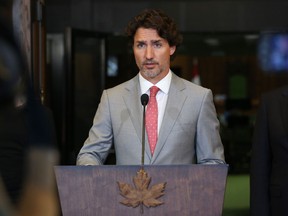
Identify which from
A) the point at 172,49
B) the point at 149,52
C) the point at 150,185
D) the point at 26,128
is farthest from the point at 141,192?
the point at 26,128

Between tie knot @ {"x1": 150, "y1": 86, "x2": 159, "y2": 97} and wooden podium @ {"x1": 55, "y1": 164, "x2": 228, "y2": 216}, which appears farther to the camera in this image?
tie knot @ {"x1": 150, "y1": 86, "x2": 159, "y2": 97}

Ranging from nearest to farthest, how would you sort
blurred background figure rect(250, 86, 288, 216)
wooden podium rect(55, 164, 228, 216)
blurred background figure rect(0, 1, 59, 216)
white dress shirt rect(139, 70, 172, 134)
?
blurred background figure rect(0, 1, 59, 216) < wooden podium rect(55, 164, 228, 216) < white dress shirt rect(139, 70, 172, 134) < blurred background figure rect(250, 86, 288, 216)

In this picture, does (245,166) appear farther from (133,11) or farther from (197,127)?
(197,127)

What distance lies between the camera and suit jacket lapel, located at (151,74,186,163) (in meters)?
2.27

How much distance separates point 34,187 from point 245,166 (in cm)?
861

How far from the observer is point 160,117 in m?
2.32

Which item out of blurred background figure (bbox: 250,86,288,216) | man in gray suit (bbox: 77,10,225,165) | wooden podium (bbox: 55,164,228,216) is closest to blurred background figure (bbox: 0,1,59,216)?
wooden podium (bbox: 55,164,228,216)

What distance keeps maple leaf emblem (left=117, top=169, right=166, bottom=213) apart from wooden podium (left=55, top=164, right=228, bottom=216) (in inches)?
0.4

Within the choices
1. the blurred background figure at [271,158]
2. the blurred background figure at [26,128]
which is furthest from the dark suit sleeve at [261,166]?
the blurred background figure at [26,128]

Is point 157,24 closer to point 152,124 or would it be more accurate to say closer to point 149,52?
point 149,52

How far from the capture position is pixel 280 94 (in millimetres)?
2547

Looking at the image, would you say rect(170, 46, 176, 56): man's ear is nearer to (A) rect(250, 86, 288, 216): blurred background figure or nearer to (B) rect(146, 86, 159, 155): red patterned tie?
(B) rect(146, 86, 159, 155): red patterned tie

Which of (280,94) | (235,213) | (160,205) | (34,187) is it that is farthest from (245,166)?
(34,187)

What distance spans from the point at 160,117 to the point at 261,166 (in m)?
0.46
